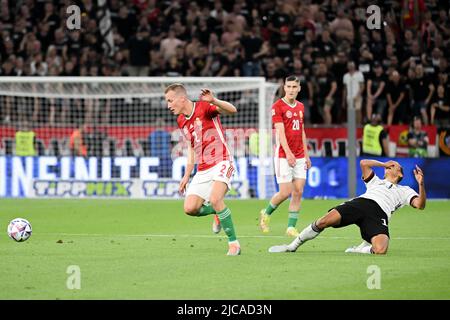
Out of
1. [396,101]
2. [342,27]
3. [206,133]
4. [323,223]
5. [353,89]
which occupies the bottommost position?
[323,223]

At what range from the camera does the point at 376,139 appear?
23.5m

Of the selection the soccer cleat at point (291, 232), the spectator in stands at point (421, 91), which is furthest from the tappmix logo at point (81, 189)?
the soccer cleat at point (291, 232)

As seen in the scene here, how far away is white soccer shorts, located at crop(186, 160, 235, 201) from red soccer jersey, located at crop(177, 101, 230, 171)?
69 mm

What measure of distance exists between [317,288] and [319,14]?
1884 cm

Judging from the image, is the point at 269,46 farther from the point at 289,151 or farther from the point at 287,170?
the point at 289,151

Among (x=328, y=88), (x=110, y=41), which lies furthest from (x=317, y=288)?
(x=110, y=41)

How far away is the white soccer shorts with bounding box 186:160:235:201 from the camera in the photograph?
12383mm

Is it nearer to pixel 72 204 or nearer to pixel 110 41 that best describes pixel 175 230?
pixel 72 204

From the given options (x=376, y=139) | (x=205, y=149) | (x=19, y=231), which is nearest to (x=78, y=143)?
(x=376, y=139)

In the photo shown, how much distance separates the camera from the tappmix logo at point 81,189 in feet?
80.0

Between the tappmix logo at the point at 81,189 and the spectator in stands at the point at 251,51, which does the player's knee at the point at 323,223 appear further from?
the spectator in stands at the point at 251,51

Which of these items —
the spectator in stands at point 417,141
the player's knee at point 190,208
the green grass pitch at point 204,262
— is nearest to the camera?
the green grass pitch at point 204,262

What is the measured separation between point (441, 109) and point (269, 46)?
4.96 m

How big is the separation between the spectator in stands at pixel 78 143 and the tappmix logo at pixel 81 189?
30.9 inches
